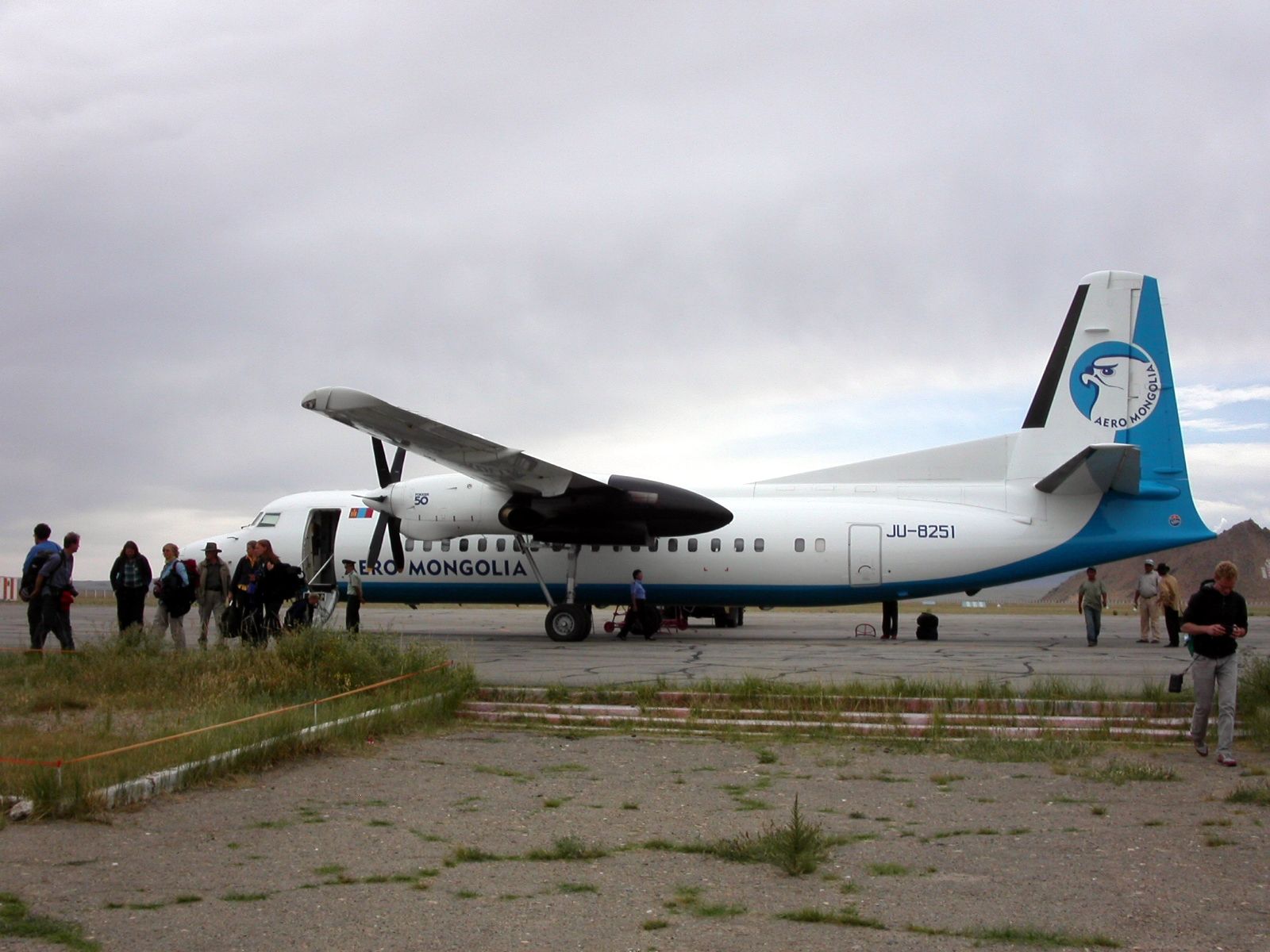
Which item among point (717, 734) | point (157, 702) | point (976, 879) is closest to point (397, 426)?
point (157, 702)

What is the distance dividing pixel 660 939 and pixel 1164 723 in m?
7.51

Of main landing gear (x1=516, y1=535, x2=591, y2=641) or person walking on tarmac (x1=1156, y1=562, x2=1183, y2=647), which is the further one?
main landing gear (x1=516, y1=535, x2=591, y2=641)

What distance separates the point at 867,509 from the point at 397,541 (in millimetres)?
10291

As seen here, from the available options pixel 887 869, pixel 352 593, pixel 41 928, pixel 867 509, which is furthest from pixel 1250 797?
pixel 352 593

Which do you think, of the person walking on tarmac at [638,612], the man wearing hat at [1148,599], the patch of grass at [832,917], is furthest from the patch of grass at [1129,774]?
the man wearing hat at [1148,599]

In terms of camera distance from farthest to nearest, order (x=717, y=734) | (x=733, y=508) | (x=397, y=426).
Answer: (x=733, y=508)
(x=397, y=426)
(x=717, y=734)

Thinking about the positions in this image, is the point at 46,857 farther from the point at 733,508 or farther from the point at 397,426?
the point at 733,508

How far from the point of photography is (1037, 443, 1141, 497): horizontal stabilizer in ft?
64.7

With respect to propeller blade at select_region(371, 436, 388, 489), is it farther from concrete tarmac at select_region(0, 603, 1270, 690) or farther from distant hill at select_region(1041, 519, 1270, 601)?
distant hill at select_region(1041, 519, 1270, 601)

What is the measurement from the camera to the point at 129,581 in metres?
15.8

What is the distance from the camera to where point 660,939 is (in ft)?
14.9

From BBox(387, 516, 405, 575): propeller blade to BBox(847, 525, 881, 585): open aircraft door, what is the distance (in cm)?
963

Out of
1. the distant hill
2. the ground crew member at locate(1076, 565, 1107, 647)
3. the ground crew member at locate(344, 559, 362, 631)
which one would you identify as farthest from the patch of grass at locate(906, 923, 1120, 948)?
the distant hill

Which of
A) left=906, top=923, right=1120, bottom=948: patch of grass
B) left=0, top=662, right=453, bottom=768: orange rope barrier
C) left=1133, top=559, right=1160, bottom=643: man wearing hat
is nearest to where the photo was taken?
left=906, top=923, right=1120, bottom=948: patch of grass
